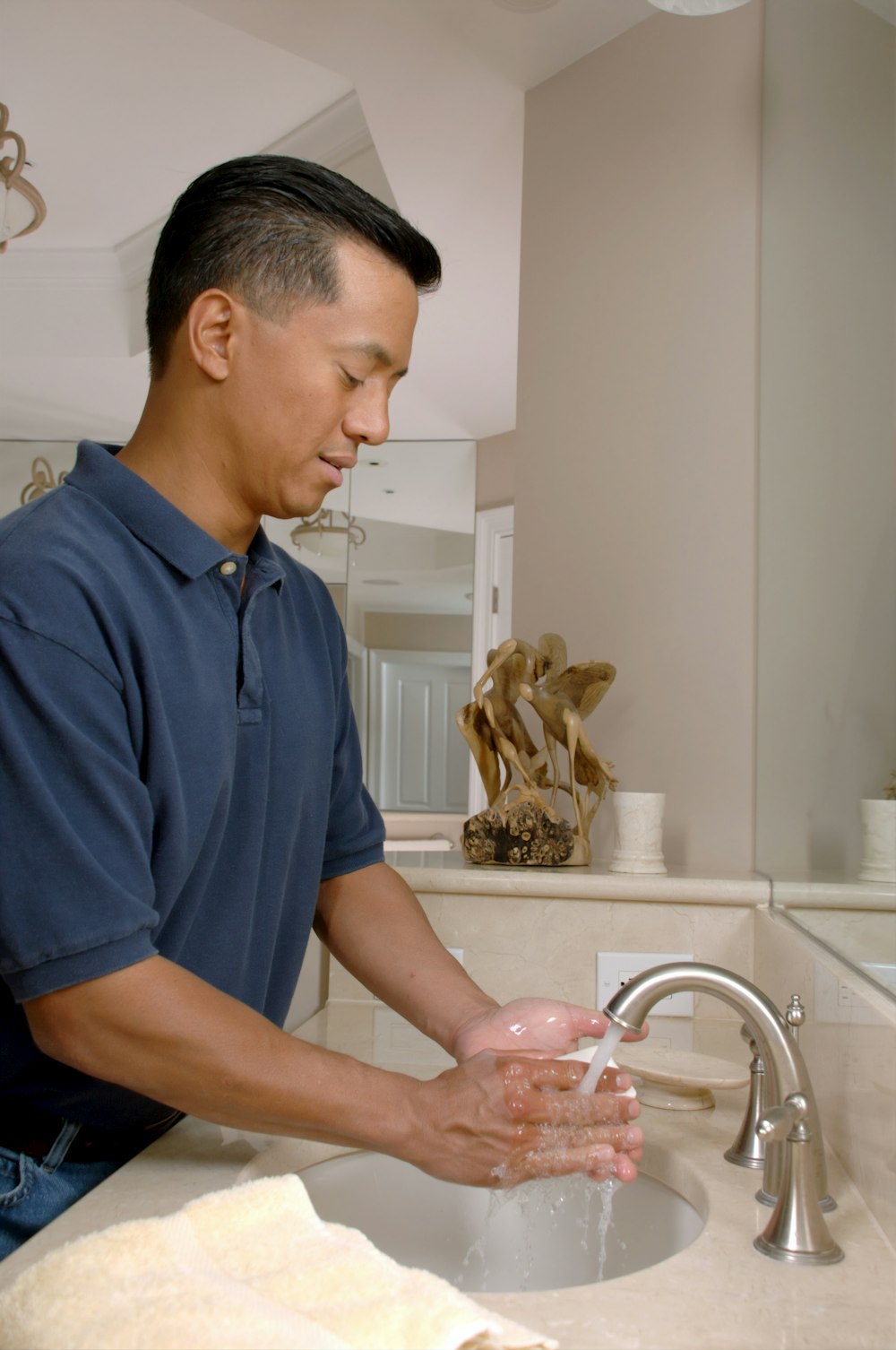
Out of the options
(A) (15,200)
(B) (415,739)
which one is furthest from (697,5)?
(B) (415,739)

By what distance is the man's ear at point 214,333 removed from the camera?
2.89 ft

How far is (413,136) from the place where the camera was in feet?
8.09

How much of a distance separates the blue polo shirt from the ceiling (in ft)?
4.96

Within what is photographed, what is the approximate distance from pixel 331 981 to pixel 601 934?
40 centimetres

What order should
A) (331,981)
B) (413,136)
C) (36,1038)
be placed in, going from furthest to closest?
(413,136), (331,981), (36,1038)

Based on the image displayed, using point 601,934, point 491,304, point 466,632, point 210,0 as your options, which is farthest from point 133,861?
point 466,632

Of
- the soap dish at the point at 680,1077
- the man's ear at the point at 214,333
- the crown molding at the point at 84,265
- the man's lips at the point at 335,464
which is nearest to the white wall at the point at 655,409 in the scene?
the soap dish at the point at 680,1077

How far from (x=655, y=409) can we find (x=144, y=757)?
Result: 132cm

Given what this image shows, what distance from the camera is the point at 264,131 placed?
115 inches

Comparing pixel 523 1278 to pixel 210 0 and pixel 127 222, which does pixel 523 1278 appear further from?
pixel 127 222

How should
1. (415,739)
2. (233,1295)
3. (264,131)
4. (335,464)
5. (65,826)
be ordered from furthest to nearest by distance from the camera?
(415,739) < (264,131) < (335,464) < (65,826) < (233,1295)

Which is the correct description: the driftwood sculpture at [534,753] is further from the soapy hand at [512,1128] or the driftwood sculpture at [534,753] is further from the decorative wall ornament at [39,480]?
the decorative wall ornament at [39,480]

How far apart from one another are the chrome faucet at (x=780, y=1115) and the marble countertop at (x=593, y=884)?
543 millimetres

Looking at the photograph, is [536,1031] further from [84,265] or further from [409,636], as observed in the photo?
[84,265]
